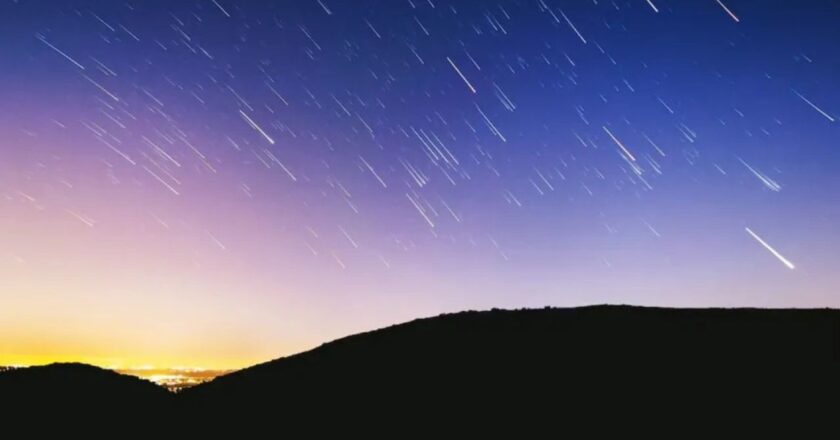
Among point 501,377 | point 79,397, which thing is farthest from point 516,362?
point 79,397

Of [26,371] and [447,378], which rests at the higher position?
[26,371]

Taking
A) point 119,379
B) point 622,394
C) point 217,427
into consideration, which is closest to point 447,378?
point 622,394

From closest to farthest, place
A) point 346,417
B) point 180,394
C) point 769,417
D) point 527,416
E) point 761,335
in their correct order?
point 769,417 → point 527,416 → point 346,417 → point 761,335 → point 180,394

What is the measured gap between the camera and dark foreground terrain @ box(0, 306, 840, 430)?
1944cm

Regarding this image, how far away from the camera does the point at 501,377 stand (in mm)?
22109

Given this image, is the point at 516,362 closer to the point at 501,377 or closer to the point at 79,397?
the point at 501,377

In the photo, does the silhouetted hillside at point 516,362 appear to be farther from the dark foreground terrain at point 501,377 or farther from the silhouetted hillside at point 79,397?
the silhouetted hillside at point 79,397

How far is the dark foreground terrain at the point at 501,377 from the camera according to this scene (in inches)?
765

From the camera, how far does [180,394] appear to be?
84.8ft

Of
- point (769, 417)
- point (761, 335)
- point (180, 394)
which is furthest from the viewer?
point (180, 394)

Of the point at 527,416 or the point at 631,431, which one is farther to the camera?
the point at 527,416

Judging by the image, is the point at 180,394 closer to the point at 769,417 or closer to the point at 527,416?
the point at 527,416

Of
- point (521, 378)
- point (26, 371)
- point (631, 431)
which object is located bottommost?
point (631, 431)

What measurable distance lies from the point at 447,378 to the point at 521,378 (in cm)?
251
